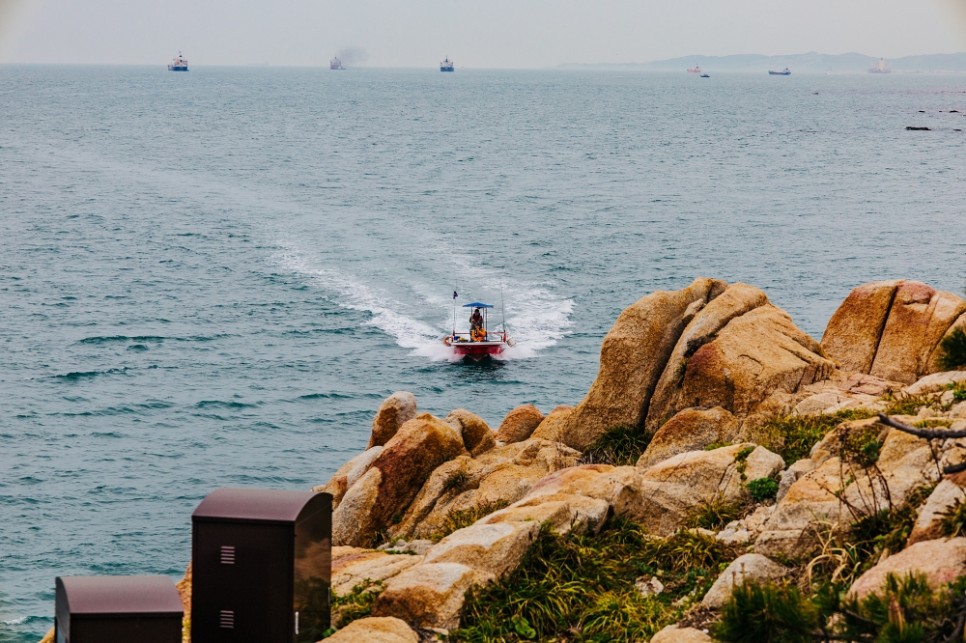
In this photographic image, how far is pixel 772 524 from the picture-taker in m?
14.1

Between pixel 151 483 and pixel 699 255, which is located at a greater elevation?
pixel 699 255

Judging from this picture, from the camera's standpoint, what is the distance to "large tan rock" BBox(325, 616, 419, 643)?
1228 centimetres

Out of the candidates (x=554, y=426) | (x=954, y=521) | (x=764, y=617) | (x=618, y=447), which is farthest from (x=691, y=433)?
(x=764, y=617)

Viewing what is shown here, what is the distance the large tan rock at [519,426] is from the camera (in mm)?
26109

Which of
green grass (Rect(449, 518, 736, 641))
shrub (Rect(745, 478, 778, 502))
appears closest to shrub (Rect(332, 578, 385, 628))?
green grass (Rect(449, 518, 736, 641))

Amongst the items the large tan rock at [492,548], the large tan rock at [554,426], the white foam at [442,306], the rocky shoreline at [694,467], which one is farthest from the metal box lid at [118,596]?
the white foam at [442,306]

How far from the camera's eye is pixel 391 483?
73.6ft

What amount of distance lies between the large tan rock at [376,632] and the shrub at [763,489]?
19.1 feet

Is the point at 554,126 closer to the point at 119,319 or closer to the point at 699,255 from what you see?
the point at 699,255

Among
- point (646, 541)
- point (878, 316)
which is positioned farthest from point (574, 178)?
point (646, 541)

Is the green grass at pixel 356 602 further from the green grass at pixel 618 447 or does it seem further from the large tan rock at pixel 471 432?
the large tan rock at pixel 471 432

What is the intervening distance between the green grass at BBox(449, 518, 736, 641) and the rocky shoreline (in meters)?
0.10

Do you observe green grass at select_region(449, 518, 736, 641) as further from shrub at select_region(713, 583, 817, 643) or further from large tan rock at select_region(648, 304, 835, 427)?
large tan rock at select_region(648, 304, 835, 427)

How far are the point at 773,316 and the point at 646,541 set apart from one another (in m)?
9.24
